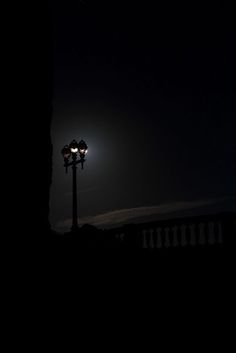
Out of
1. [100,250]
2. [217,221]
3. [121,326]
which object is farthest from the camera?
[217,221]

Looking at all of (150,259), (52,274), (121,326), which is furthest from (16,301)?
(150,259)

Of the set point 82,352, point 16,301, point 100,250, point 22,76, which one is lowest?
point 82,352

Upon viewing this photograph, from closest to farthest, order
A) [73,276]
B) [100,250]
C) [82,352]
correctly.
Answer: [82,352], [73,276], [100,250]

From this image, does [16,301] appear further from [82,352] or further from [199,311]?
[199,311]

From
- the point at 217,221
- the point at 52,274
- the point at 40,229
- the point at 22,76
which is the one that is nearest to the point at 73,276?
the point at 52,274

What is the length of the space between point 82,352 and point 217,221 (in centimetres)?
788

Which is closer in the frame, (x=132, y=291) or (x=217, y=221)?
(x=132, y=291)

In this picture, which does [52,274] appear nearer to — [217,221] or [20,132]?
[20,132]

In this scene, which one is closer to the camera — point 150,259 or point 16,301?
point 16,301

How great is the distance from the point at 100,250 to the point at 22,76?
10.5 ft

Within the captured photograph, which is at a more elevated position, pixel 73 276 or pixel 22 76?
pixel 22 76

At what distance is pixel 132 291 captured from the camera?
7.03 meters

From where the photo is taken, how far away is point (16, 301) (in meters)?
5.63

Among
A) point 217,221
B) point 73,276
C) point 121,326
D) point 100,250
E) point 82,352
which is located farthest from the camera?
point 217,221
